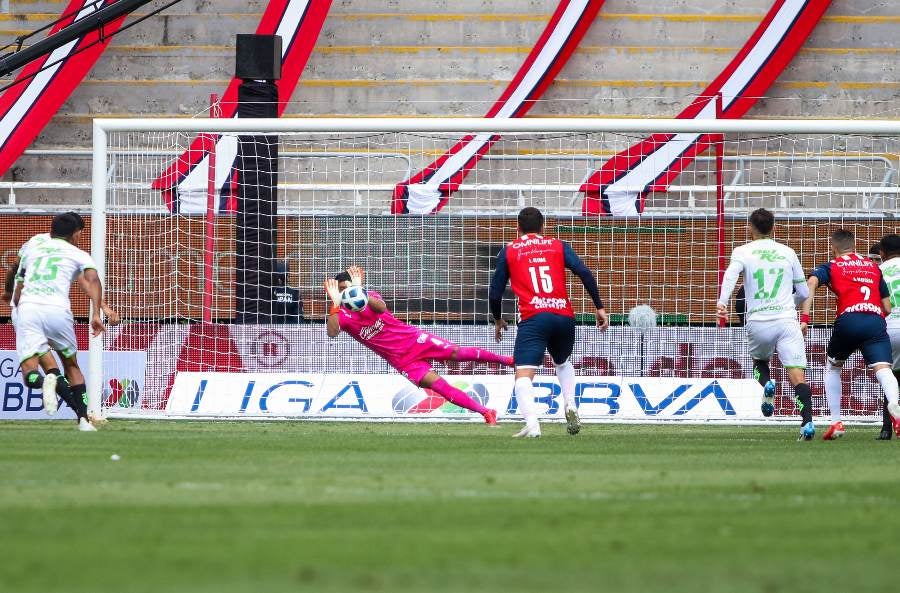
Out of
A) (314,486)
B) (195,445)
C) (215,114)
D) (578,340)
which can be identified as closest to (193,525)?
(314,486)

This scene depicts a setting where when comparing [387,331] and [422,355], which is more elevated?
[387,331]

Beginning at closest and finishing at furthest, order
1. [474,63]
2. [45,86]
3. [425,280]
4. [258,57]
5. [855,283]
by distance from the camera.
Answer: [855,283]
[258,57]
[425,280]
[45,86]
[474,63]

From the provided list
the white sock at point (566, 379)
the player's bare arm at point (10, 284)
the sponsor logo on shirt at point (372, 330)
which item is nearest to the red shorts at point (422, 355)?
the sponsor logo on shirt at point (372, 330)

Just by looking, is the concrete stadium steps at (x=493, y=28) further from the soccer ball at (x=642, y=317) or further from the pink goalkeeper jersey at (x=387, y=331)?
the pink goalkeeper jersey at (x=387, y=331)

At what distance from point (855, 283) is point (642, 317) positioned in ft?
15.8

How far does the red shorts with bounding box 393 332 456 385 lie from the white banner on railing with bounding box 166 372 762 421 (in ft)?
5.07

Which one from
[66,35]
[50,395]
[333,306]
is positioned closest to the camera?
[50,395]

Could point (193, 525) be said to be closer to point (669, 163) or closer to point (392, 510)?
point (392, 510)

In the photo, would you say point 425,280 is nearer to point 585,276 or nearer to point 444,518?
point 585,276

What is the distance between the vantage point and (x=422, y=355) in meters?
15.1

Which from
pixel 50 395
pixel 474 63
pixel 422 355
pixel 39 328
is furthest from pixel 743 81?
pixel 50 395

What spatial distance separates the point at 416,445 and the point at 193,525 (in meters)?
5.45

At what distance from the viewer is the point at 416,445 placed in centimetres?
1130

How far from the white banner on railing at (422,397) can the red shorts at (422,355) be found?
1.55 meters
